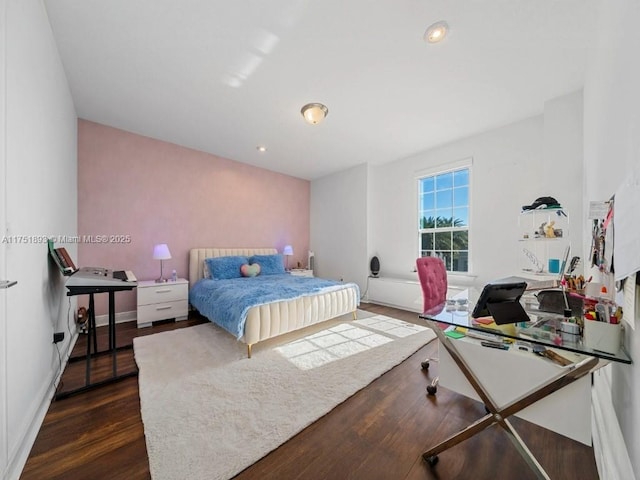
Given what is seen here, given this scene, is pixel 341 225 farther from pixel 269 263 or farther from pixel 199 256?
pixel 199 256

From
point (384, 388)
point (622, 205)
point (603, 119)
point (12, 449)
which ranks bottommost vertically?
point (384, 388)

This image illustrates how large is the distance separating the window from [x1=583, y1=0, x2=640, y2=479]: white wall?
7.59 ft

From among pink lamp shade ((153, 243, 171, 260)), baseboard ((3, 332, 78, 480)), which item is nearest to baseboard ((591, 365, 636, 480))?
baseboard ((3, 332, 78, 480))

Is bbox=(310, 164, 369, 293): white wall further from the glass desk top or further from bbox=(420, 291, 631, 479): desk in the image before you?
bbox=(420, 291, 631, 479): desk

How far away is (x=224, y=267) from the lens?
4.10 meters

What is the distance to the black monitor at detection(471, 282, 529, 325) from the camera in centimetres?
126

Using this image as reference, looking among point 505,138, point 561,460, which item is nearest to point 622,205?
point 561,460

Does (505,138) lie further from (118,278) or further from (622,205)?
(118,278)

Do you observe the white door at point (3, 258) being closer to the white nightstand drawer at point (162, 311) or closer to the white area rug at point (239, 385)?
the white area rug at point (239, 385)

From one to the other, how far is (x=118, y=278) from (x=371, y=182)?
4.31 m

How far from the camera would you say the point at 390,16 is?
1775 mm

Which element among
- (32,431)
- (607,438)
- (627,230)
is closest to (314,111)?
(627,230)

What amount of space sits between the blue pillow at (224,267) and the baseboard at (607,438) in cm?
412

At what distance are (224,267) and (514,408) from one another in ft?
12.8
